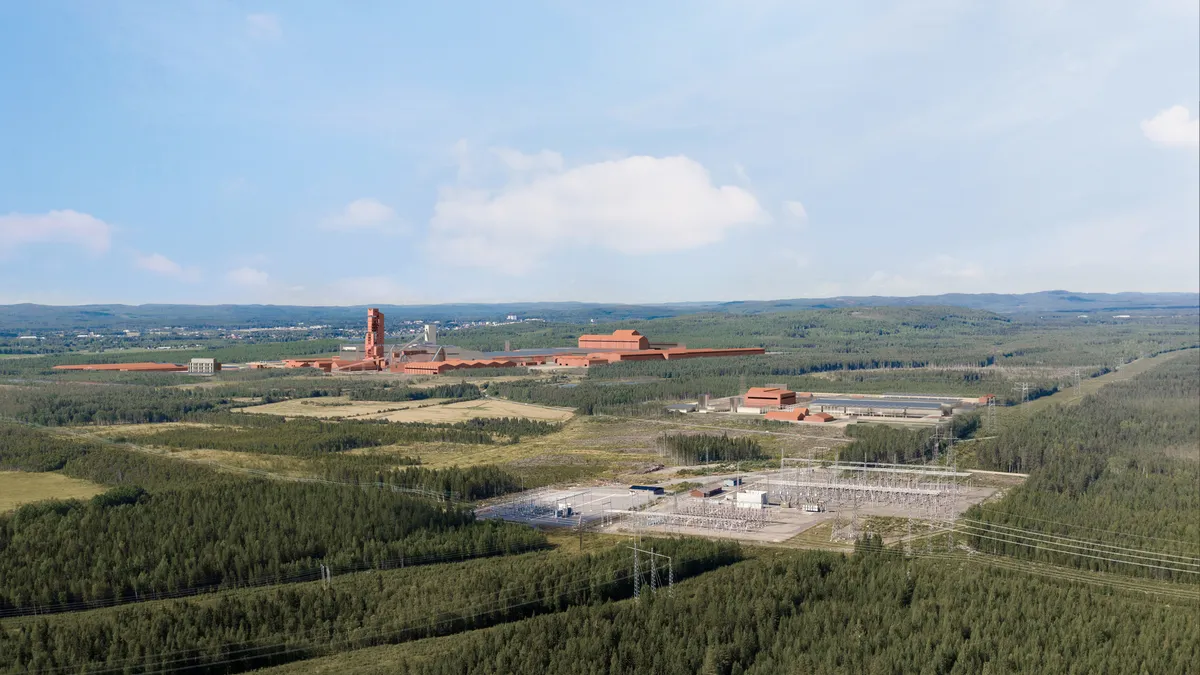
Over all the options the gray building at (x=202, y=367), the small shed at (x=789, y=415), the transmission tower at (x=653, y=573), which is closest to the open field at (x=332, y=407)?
the small shed at (x=789, y=415)

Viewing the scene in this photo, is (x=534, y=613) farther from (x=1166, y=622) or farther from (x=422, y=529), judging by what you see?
(x=1166, y=622)

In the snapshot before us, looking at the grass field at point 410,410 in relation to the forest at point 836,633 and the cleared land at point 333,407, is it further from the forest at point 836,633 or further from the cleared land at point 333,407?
the forest at point 836,633

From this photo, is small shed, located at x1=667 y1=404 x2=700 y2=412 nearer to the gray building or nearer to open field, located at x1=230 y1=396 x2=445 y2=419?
open field, located at x1=230 y1=396 x2=445 y2=419

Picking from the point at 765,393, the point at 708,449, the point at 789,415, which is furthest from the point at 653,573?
the point at 765,393

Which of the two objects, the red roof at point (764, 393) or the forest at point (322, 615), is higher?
the red roof at point (764, 393)

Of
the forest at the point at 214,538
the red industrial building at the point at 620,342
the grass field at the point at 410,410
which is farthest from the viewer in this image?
the red industrial building at the point at 620,342

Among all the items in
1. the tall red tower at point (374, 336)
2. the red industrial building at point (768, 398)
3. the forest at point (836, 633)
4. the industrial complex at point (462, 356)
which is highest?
the tall red tower at point (374, 336)

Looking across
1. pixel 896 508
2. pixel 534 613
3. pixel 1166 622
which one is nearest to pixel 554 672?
pixel 534 613

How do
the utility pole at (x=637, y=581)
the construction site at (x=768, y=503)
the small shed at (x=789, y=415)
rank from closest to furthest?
the utility pole at (x=637, y=581) < the construction site at (x=768, y=503) < the small shed at (x=789, y=415)
